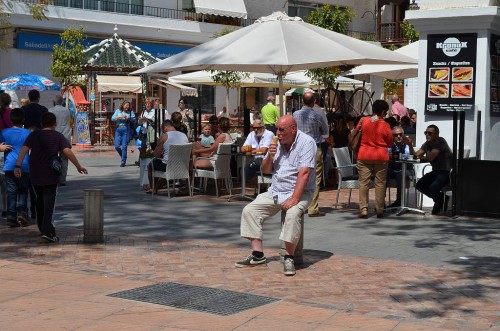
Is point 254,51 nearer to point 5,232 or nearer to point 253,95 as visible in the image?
point 5,232

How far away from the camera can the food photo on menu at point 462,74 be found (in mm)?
12938

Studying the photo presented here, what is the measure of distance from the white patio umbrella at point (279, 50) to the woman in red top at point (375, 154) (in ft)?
4.66

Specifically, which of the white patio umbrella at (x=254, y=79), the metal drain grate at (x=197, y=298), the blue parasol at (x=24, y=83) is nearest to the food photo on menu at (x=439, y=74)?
the metal drain grate at (x=197, y=298)

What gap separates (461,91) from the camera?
13016 mm

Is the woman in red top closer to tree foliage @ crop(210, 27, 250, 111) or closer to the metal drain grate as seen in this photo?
the metal drain grate

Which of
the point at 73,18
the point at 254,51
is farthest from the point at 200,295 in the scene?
the point at 73,18

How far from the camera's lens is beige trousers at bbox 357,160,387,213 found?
39.7 ft

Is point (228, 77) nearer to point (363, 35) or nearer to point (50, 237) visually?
point (50, 237)

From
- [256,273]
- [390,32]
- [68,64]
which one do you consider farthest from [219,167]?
[390,32]

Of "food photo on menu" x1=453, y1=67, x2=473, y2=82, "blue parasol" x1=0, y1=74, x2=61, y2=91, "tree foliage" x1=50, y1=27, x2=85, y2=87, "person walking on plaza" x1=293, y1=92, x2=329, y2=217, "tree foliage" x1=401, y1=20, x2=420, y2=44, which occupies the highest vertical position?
"tree foliage" x1=401, y1=20, x2=420, y2=44

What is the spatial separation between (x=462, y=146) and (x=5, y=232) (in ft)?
20.3

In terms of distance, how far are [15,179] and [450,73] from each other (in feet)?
21.1

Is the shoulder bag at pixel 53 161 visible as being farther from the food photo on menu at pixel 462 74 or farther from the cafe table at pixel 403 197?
the food photo on menu at pixel 462 74

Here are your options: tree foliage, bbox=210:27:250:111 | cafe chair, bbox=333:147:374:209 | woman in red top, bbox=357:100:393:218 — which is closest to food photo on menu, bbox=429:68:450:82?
woman in red top, bbox=357:100:393:218
